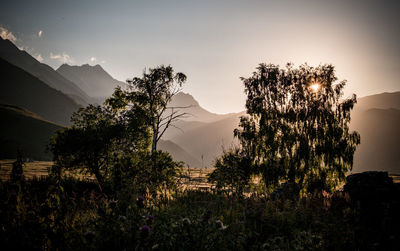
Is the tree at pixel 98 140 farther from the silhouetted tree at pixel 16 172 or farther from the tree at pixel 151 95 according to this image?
the silhouetted tree at pixel 16 172

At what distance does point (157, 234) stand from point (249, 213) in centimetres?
368

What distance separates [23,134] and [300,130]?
5792 inches

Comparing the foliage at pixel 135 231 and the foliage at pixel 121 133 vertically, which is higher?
the foliage at pixel 121 133

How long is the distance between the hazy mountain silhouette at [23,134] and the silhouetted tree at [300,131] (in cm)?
11175

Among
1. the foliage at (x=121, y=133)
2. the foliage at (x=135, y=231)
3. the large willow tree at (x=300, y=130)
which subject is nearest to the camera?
the foliage at (x=135, y=231)

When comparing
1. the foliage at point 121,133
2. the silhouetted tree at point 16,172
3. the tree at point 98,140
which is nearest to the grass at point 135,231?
the silhouetted tree at point 16,172

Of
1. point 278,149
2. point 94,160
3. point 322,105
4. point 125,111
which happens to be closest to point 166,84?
point 125,111

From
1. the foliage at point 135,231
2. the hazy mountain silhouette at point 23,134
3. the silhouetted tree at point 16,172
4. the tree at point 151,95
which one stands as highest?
the hazy mountain silhouette at point 23,134

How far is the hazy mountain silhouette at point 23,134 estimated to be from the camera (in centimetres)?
9962

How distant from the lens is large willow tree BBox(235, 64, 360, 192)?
1688cm

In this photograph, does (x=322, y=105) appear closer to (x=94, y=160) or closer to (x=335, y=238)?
(x=335, y=238)

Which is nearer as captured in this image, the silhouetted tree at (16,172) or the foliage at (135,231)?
the foliage at (135,231)

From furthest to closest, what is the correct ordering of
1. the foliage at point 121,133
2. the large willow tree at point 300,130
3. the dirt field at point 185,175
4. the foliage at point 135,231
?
the large willow tree at point 300,130
the foliage at point 121,133
the dirt field at point 185,175
the foliage at point 135,231

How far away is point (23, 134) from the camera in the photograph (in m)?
117
